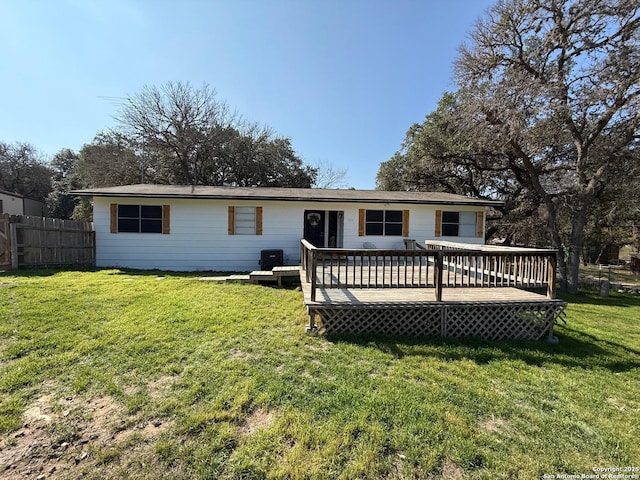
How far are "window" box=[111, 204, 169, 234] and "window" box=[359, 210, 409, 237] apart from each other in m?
7.00

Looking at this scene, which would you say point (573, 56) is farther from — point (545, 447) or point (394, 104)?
point (545, 447)

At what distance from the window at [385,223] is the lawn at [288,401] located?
21.1 ft

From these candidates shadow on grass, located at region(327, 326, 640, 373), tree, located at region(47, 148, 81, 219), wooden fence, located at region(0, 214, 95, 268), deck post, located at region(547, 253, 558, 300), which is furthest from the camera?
tree, located at region(47, 148, 81, 219)

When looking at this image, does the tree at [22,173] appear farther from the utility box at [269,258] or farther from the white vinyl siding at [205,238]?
the utility box at [269,258]

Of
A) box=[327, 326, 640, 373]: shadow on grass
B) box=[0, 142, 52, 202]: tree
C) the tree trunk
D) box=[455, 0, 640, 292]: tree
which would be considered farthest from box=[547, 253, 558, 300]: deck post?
box=[0, 142, 52, 202]: tree

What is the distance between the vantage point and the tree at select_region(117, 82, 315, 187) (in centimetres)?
2008

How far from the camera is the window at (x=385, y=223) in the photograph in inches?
433

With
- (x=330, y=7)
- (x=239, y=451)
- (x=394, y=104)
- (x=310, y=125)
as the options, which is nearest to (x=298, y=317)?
(x=239, y=451)

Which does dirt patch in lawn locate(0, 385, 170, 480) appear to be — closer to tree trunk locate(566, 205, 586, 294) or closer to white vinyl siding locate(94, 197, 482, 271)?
white vinyl siding locate(94, 197, 482, 271)

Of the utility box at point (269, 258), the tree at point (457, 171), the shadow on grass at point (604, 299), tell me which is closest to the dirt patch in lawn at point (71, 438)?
the utility box at point (269, 258)

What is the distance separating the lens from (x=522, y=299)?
16.4 feet

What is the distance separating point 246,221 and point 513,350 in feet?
28.0

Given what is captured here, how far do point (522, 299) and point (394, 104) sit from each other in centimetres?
1496

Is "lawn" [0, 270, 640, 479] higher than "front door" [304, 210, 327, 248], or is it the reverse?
"front door" [304, 210, 327, 248]
